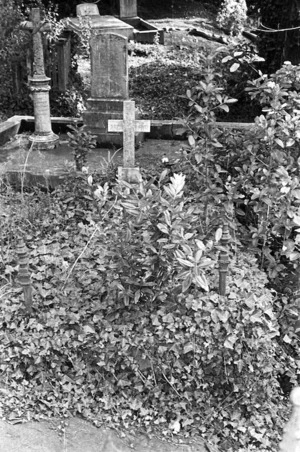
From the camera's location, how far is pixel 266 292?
14.0 ft

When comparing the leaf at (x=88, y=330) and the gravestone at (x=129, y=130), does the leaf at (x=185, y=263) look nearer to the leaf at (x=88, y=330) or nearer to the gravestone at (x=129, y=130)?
the leaf at (x=88, y=330)

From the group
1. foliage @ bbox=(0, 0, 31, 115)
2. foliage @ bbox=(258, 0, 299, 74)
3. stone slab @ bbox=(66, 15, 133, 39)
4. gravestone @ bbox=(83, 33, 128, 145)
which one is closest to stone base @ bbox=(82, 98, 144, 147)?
gravestone @ bbox=(83, 33, 128, 145)

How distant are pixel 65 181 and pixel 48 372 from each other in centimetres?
217

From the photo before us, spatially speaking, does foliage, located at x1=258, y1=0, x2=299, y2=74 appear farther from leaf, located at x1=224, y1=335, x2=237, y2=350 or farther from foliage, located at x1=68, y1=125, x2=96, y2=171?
leaf, located at x1=224, y1=335, x2=237, y2=350

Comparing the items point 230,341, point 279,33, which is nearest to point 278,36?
point 279,33

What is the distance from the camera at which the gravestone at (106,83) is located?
7152 mm

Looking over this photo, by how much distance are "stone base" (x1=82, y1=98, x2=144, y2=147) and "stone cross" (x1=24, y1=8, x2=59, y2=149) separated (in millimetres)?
535

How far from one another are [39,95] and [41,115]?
262 mm

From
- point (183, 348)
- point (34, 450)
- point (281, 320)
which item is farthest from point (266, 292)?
point (34, 450)

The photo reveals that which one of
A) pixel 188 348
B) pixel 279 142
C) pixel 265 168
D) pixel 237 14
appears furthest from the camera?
pixel 237 14

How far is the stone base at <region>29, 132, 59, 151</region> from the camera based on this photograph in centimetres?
734

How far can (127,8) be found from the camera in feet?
53.7

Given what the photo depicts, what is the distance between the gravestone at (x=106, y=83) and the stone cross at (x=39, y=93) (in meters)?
0.55

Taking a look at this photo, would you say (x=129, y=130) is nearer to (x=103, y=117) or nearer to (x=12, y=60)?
(x=103, y=117)
